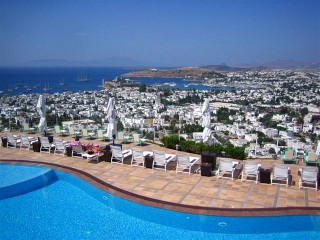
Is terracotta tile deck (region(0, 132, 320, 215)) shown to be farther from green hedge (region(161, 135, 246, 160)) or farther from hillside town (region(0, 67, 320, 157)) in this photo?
hillside town (region(0, 67, 320, 157))

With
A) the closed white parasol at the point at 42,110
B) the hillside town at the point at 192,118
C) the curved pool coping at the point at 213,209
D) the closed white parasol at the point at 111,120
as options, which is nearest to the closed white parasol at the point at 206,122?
the hillside town at the point at 192,118

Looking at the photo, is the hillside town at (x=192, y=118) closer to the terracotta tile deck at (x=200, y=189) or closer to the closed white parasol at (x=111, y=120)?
the closed white parasol at (x=111, y=120)

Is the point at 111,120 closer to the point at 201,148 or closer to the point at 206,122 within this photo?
the point at 201,148

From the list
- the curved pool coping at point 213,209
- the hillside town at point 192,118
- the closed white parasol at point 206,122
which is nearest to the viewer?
the curved pool coping at point 213,209

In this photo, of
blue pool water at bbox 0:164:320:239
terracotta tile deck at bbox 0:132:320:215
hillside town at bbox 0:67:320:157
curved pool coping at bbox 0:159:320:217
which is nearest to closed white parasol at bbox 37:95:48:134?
hillside town at bbox 0:67:320:157

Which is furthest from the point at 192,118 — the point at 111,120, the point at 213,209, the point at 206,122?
the point at 213,209

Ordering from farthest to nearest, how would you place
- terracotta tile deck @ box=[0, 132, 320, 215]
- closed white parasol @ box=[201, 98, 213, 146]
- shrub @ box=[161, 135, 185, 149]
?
1. shrub @ box=[161, 135, 185, 149]
2. closed white parasol @ box=[201, 98, 213, 146]
3. terracotta tile deck @ box=[0, 132, 320, 215]
